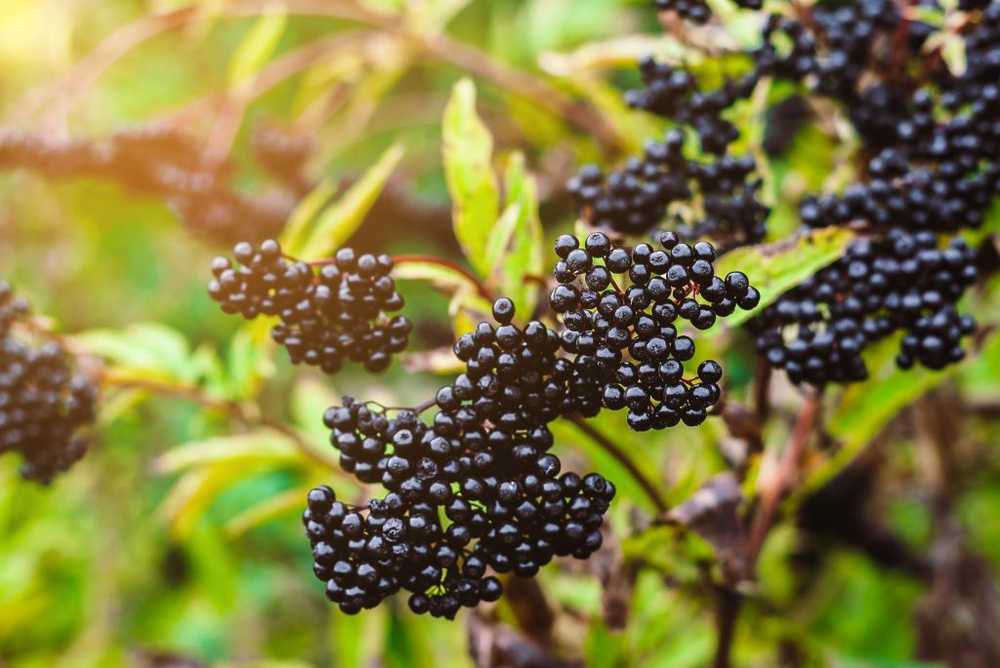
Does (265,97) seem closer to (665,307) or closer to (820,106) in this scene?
(820,106)

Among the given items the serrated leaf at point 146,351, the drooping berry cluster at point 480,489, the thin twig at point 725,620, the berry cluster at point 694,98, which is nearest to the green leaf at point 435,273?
the drooping berry cluster at point 480,489

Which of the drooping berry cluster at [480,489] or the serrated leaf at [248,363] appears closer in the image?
the drooping berry cluster at [480,489]

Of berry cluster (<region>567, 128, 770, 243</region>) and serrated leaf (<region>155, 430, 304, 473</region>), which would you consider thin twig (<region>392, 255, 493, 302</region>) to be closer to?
berry cluster (<region>567, 128, 770, 243</region>)

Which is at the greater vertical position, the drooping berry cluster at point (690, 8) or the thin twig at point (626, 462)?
the drooping berry cluster at point (690, 8)

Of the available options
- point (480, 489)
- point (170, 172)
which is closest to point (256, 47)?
point (170, 172)

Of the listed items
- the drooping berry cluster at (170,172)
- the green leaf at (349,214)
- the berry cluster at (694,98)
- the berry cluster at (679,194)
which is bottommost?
the berry cluster at (679,194)

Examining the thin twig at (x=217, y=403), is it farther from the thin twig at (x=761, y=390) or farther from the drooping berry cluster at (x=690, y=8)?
the drooping berry cluster at (x=690, y=8)
